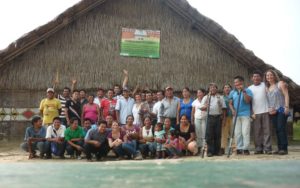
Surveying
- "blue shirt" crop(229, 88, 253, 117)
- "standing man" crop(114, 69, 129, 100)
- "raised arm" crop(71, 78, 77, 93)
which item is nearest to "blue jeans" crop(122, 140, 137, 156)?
"standing man" crop(114, 69, 129, 100)

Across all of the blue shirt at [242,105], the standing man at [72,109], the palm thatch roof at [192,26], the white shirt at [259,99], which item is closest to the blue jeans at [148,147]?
the standing man at [72,109]

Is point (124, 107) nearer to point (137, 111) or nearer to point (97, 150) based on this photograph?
point (137, 111)

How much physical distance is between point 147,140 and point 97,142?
37.2 inches

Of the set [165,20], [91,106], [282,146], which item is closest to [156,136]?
[91,106]

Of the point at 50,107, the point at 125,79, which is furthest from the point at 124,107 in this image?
the point at 125,79

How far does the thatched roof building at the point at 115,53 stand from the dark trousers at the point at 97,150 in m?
2.76

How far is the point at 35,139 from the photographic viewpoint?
6.97 m

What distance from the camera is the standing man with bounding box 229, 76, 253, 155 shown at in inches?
254

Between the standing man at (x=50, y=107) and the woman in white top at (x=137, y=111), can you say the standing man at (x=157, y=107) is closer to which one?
the woman in white top at (x=137, y=111)

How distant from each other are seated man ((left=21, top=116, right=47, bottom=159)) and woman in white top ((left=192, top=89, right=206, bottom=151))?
9.34 ft

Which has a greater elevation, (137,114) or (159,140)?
(137,114)

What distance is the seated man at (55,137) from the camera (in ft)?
22.6

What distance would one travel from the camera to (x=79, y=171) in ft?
8.08

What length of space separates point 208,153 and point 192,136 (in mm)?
536
